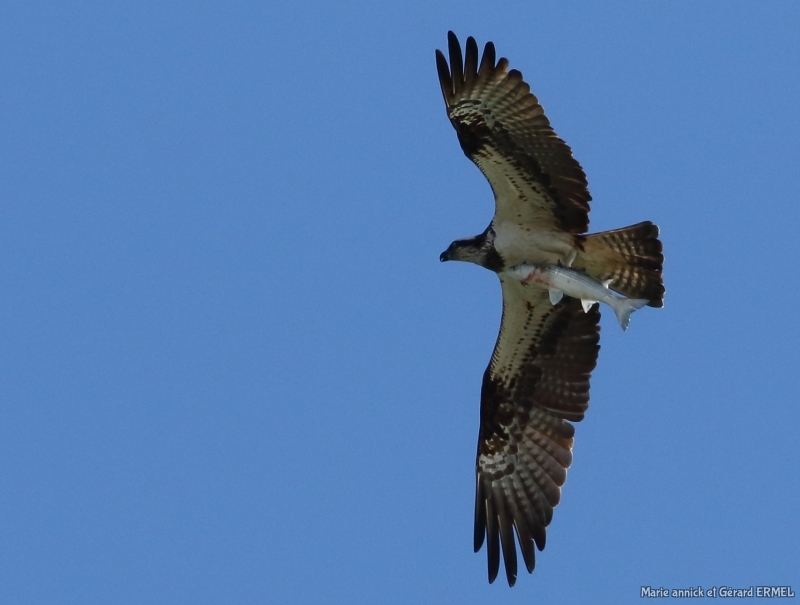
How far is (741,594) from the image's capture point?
11.7m

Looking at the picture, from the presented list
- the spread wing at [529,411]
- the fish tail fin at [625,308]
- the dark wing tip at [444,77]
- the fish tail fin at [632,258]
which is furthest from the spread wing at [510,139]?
the spread wing at [529,411]

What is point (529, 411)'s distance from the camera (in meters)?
13.7

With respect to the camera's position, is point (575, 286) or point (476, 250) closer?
point (575, 286)

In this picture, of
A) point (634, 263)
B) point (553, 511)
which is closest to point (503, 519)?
point (553, 511)

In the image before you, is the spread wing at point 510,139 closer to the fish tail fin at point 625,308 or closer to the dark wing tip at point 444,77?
the dark wing tip at point 444,77

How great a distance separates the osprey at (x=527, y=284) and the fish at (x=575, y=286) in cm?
8

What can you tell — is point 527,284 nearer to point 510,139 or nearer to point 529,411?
point 529,411

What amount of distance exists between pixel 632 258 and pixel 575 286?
572mm

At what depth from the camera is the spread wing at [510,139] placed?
11781mm

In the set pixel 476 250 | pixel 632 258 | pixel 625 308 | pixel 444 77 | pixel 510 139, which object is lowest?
pixel 625 308

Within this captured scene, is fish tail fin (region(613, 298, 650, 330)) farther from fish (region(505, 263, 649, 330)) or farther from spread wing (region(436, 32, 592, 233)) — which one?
spread wing (region(436, 32, 592, 233))

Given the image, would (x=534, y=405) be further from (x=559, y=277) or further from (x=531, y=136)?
(x=531, y=136)

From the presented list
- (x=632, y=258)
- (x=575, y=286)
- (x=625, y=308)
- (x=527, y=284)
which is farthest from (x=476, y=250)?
(x=625, y=308)

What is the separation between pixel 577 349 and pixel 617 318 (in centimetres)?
146
